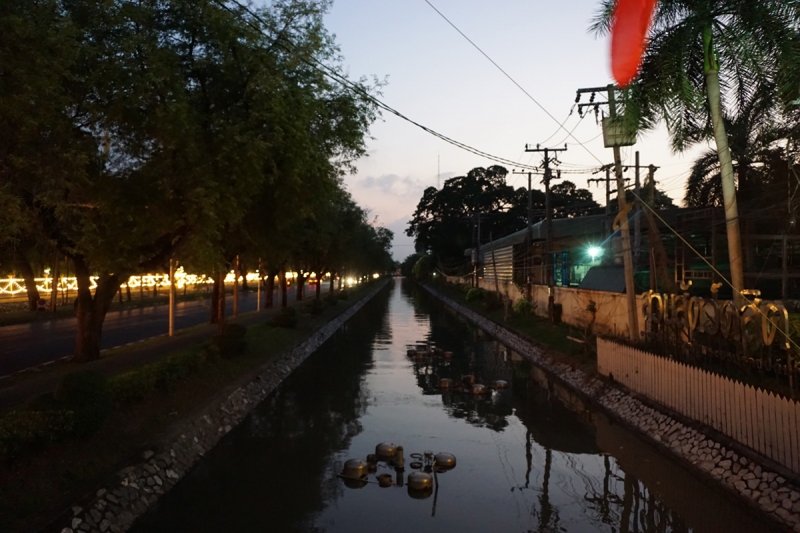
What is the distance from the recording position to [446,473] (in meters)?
12.1

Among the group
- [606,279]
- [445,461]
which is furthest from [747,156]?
[445,461]

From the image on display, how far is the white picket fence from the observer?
9695 mm

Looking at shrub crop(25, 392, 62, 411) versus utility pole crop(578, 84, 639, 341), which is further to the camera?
utility pole crop(578, 84, 639, 341)

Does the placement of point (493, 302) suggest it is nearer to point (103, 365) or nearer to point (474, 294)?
point (474, 294)

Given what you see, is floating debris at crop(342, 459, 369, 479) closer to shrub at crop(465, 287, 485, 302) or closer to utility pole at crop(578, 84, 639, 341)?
utility pole at crop(578, 84, 639, 341)

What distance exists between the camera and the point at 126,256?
50.2 feet

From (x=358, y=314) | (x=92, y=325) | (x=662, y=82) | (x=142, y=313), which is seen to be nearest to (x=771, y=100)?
(x=662, y=82)

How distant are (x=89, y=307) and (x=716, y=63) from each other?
17049mm

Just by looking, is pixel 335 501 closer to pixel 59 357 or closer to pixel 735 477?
pixel 735 477

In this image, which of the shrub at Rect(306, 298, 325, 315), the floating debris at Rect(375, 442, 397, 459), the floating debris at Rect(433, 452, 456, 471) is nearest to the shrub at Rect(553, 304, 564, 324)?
the shrub at Rect(306, 298, 325, 315)

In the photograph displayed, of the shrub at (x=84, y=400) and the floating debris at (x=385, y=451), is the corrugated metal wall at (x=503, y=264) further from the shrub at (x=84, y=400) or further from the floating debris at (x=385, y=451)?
the shrub at (x=84, y=400)

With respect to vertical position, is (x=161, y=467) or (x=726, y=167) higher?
(x=726, y=167)

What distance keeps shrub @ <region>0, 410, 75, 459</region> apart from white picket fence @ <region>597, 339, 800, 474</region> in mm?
10808

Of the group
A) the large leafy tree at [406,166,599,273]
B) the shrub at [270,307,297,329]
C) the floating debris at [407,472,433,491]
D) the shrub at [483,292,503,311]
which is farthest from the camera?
the large leafy tree at [406,166,599,273]
